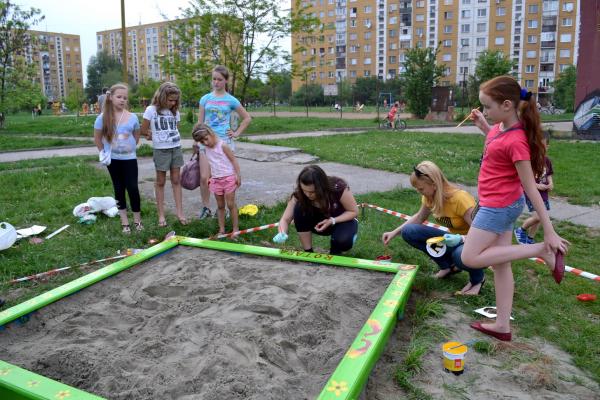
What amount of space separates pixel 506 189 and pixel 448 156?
26.9 ft

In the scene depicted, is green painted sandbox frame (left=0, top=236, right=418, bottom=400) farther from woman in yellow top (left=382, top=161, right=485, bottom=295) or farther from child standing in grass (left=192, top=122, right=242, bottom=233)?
child standing in grass (left=192, top=122, right=242, bottom=233)

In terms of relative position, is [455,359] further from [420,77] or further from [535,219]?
[420,77]

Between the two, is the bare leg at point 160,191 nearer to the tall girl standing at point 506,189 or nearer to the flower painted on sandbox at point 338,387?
the tall girl standing at point 506,189

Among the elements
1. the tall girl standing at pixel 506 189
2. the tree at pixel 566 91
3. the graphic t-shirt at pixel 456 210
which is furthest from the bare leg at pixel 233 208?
the tree at pixel 566 91

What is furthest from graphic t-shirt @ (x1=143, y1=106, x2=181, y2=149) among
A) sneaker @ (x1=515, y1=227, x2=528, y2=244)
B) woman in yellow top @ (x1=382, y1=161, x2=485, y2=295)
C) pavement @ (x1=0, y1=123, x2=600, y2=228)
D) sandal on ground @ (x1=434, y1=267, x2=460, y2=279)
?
sneaker @ (x1=515, y1=227, x2=528, y2=244)

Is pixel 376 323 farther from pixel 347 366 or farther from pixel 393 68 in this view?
Result: pixel 393 68

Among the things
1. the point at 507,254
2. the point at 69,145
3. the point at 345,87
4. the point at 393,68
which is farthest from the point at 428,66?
the point at 393,68

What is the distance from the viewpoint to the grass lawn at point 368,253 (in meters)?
3.21

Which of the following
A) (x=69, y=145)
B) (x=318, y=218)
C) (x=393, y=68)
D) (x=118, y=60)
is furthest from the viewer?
(x=118, y=60)

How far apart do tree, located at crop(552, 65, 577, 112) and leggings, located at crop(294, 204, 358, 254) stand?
38.2 m

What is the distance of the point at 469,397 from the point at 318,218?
2.05 metres

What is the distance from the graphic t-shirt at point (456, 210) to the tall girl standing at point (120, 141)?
3.05 m

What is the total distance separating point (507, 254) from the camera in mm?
2822

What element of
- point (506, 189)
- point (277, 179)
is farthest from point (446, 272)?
point (277, 179)
